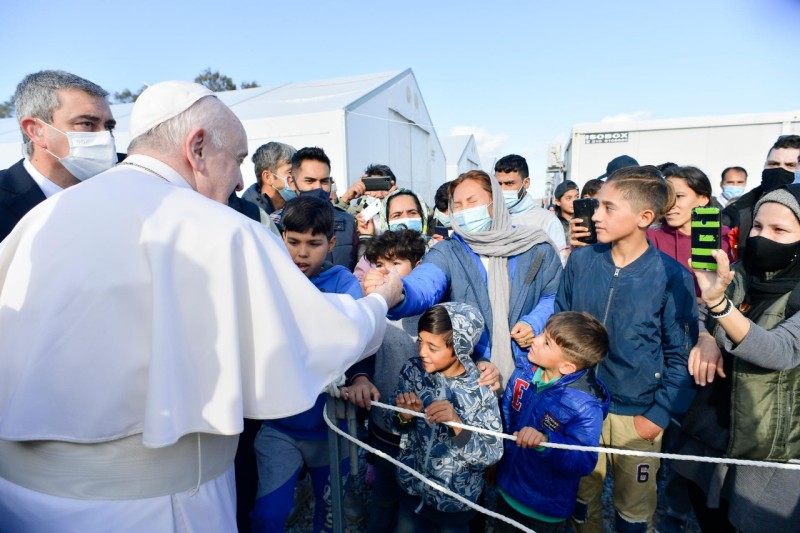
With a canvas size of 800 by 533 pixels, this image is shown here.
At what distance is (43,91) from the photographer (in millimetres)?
2799

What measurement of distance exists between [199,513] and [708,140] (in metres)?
10.9

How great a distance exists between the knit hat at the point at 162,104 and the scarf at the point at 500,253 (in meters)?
1.69

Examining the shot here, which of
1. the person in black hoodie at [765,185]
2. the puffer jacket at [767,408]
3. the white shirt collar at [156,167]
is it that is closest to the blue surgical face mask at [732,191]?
the person in black hoodie at [765,185]

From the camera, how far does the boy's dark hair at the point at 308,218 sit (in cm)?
270

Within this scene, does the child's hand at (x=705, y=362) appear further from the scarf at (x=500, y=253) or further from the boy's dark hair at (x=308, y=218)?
the boy's dark hair at (x=308, y=218)

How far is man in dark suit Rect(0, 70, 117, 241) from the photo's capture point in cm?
276

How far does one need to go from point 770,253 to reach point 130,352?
2557 mm

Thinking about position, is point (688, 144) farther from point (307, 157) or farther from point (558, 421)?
point (558, 421)

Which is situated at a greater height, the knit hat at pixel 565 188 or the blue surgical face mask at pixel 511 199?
the knit hat at pixel 565 188

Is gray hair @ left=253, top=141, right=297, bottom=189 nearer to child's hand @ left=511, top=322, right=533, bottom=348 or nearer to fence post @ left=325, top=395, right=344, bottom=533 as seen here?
child's hand @ left=511, top=322, right=533, bottom=348

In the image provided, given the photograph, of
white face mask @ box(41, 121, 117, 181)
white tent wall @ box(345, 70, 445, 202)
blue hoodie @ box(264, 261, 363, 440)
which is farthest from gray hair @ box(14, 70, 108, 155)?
white tent wall @ box(345, 70, 445, 202)

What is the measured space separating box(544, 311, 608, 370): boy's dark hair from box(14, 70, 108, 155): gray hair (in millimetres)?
3253

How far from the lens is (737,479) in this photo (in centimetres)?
210

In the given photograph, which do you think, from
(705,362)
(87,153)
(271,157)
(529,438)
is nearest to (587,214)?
(705,362)
